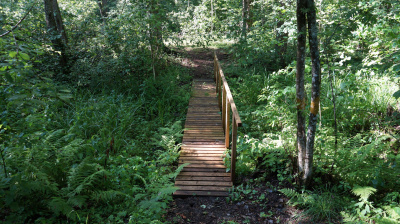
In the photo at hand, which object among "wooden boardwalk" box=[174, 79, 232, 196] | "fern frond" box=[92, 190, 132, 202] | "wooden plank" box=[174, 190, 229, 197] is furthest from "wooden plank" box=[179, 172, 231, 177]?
"fern frond" box=[92, 190, 132, 202]

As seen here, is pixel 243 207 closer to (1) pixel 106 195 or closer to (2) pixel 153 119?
(1) pixel 106 195

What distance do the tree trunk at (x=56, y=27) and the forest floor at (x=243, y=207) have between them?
22.4 feet

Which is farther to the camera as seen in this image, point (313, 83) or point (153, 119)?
point (153, 119)

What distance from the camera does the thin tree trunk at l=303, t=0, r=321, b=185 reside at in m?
2.99

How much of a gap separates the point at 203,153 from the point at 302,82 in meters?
2.29

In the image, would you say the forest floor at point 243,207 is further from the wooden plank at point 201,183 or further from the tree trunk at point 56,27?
the tree trunk at point 56,27

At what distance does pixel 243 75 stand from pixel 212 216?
6.47 meters

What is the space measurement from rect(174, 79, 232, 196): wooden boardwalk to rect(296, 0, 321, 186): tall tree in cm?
116

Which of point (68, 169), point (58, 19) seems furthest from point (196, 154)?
point (58, 19)

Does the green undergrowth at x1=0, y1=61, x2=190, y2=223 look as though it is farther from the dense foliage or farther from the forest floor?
the forest floor

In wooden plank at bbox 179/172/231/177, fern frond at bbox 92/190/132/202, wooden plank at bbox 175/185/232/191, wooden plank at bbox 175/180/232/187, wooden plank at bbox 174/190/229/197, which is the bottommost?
wooden plank at bbox 174/190/229/197

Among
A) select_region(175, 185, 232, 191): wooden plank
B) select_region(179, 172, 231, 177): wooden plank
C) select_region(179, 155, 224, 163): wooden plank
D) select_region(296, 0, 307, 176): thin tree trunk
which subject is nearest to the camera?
select_region(296, 0, 307, 176): thin tree trunk

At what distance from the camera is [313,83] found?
10.5 ft

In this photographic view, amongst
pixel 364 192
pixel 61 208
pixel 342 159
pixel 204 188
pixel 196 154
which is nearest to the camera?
pixel 61 208
